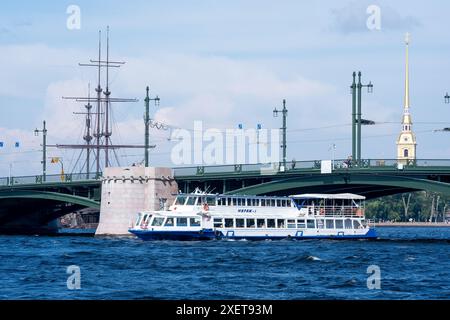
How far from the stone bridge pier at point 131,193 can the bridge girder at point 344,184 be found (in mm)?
9600

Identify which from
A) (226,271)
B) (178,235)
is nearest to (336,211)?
(178,235)

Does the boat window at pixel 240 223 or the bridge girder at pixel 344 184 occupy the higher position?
the bridge girder at pixel 344 184

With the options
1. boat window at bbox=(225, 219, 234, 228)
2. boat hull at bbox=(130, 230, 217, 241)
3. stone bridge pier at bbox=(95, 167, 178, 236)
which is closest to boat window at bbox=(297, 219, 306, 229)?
boat window at bbox=(225, 219, 234, 228)

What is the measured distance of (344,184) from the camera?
315 feet

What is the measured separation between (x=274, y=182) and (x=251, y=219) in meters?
6.19

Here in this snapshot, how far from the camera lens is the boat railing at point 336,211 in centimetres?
9709

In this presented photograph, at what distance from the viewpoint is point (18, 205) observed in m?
133

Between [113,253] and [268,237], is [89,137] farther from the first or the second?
[113,253]

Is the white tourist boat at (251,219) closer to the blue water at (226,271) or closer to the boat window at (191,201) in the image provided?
the boat window at (191,201)

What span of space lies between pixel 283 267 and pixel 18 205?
81.1 m

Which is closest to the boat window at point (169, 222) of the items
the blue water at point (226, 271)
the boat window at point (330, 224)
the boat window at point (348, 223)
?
the blue water at point (226, 271)

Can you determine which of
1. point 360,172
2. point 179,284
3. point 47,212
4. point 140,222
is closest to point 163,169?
point 140,222

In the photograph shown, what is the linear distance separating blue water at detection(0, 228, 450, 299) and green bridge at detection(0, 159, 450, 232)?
8.52m

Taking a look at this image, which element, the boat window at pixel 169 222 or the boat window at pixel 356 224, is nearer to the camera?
the boat window at pixel 169 222
